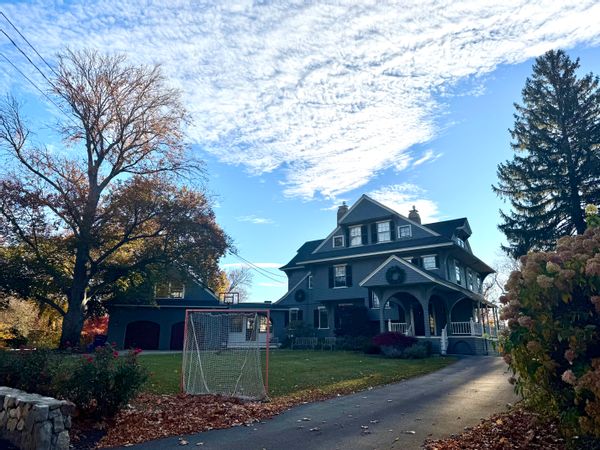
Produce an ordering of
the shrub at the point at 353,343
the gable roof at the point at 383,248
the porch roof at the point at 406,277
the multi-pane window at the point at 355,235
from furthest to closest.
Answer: the multi-pane window at the point at 355,235 < the gable roof at the point at 383,248 < the shrub at the point at 353,343 < the porch roof at the point at 406,277

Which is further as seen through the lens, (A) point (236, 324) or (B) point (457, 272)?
(B) point (457, 272)

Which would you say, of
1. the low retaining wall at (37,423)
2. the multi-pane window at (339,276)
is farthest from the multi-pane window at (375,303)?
the low retaining wall at (37,423)

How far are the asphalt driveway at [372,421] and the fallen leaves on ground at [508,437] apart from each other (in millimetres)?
373

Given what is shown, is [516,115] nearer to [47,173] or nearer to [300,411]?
[300,411]

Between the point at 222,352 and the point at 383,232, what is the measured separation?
2105 cm

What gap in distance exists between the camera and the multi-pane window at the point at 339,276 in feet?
101

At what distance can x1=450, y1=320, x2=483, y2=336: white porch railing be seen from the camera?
25.1m

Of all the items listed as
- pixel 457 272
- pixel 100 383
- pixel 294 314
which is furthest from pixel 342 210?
pixel 100 383

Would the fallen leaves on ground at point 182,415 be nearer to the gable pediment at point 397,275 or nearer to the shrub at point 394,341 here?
the shrub at point 394,341

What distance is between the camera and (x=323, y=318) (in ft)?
105

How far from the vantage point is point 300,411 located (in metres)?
8.75

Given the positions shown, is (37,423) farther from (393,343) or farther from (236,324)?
(393,343)

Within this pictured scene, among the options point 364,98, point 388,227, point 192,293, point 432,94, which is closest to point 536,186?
point 388,227

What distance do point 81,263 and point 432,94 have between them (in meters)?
22.8
